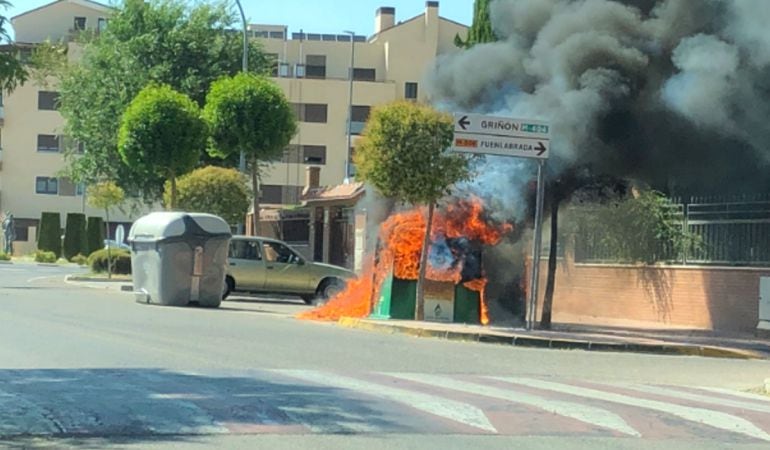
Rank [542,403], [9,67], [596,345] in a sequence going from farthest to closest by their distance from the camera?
[596,345]
[542,403]
[9,67]

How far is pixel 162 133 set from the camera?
29.9 m

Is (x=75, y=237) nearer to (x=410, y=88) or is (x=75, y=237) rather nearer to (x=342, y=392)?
(x=410, y=88)

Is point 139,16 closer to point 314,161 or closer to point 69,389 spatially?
point 314,161

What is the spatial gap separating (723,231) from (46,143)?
49.4 meters

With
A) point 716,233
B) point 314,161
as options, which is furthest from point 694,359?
point 314,161

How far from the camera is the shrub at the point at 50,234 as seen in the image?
57438 mm

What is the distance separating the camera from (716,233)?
814 inches

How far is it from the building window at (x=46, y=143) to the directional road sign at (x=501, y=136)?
49.5m

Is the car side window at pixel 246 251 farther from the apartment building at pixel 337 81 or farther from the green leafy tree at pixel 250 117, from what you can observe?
the apartment building at pixel 337 81

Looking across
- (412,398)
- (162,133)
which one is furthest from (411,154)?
(162,133)

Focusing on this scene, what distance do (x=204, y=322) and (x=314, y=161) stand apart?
42830 millimetres

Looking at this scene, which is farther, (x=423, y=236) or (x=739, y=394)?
(x=423, y=236)

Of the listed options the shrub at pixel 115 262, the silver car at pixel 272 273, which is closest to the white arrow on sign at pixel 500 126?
the silver car at pixel 272 273

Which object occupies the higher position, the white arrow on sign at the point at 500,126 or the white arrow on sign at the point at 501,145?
the white arrow on sign at the point at 500,126
